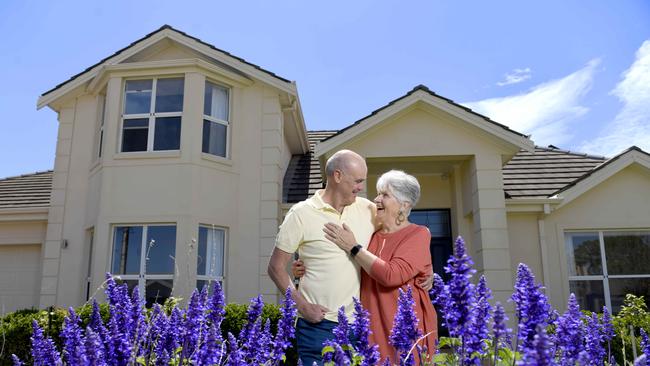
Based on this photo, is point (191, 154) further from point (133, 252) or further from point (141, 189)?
point (133, 252)

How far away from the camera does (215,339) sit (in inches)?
86.4

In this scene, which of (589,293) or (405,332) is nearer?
(405,332)

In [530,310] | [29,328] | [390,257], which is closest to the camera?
[530,310]

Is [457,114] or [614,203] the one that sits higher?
[457,114]

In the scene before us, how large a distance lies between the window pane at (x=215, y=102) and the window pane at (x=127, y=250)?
2943mm

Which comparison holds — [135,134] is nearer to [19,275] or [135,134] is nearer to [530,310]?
[19,275]

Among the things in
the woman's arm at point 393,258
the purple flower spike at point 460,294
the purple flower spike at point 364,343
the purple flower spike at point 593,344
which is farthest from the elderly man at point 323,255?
the purple flower spike at point 460,294

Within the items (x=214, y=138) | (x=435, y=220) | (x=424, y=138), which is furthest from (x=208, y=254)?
(x=435, y=220)

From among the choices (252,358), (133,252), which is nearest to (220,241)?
(133,252)

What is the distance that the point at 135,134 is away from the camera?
1132 cm

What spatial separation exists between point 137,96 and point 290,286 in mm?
9768

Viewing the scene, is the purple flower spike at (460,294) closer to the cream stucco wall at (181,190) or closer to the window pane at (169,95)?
the cream stucco wall at (181,190)

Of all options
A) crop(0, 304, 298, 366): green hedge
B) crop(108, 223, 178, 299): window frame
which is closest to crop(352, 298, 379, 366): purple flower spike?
crop(0, 304, 298, 366): green hedge

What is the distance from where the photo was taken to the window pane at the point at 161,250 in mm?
10438
